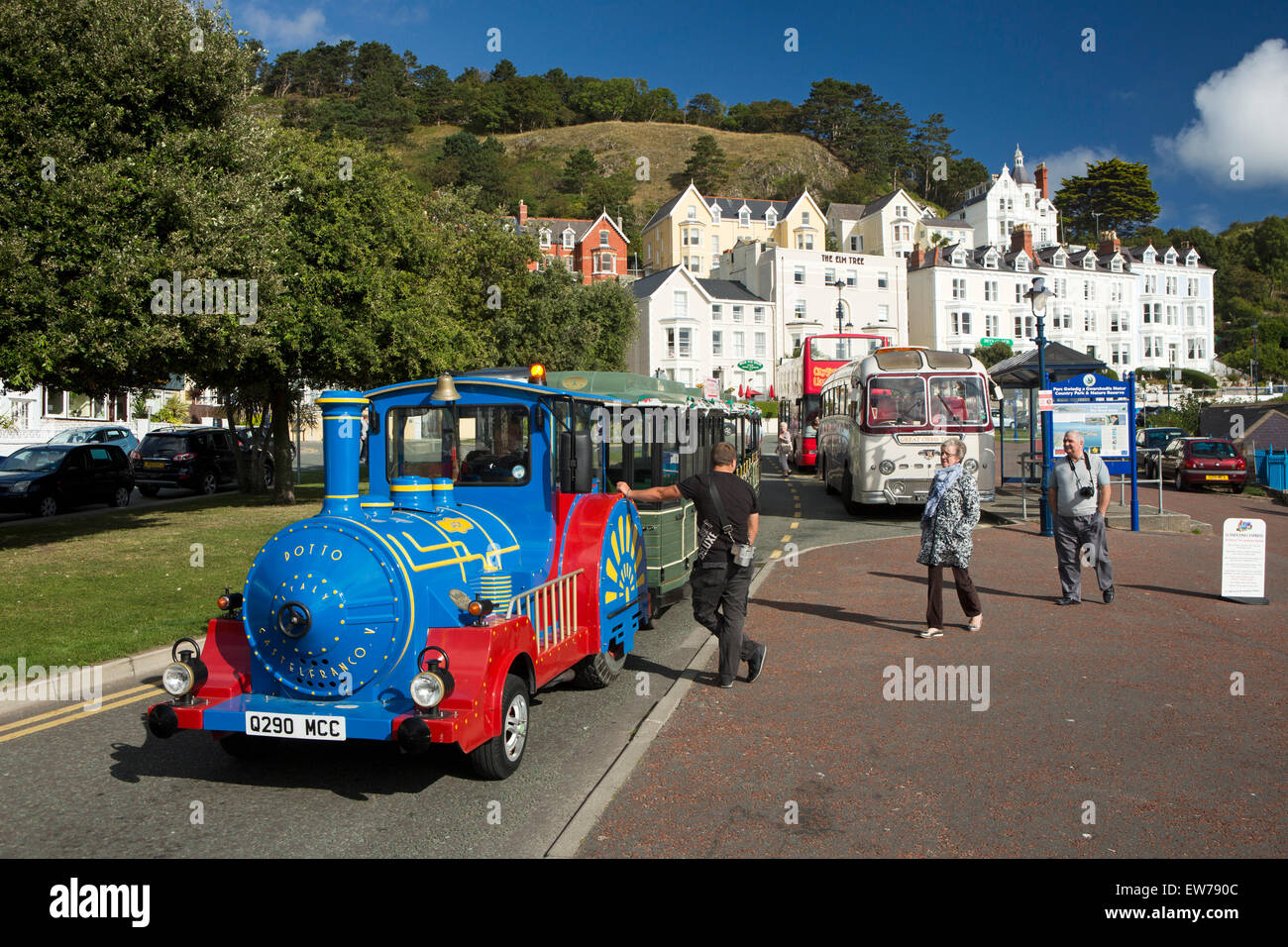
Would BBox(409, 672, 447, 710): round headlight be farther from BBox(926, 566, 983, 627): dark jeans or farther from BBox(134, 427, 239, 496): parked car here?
BBox(134, 427, 239, 496): parked car

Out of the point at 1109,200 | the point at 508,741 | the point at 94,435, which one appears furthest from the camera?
the point at 1109,200

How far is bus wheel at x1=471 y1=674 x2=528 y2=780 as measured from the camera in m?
5.42

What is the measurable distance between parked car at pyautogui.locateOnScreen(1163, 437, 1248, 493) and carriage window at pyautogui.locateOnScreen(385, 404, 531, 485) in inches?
1049

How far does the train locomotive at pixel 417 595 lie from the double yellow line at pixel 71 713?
1.76 m

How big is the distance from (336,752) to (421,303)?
1788 cm

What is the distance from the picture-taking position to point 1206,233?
127 meters

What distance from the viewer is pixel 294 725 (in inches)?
202

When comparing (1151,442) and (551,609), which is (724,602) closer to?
(551,609)

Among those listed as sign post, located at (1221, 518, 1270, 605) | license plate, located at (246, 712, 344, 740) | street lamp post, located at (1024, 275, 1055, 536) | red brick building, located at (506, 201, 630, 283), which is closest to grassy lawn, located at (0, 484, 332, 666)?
license plate, located at (246, 712, 344, 740)

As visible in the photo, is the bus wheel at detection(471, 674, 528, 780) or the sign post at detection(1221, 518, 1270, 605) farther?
the sign post at detection(1221, 518, 1270, 605)

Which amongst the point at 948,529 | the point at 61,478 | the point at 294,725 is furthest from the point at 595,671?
the point at 61,478

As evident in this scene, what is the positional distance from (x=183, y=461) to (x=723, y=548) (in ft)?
75.5

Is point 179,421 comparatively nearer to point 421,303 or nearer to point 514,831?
point 421,303

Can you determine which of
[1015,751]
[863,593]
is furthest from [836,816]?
[863,593]
